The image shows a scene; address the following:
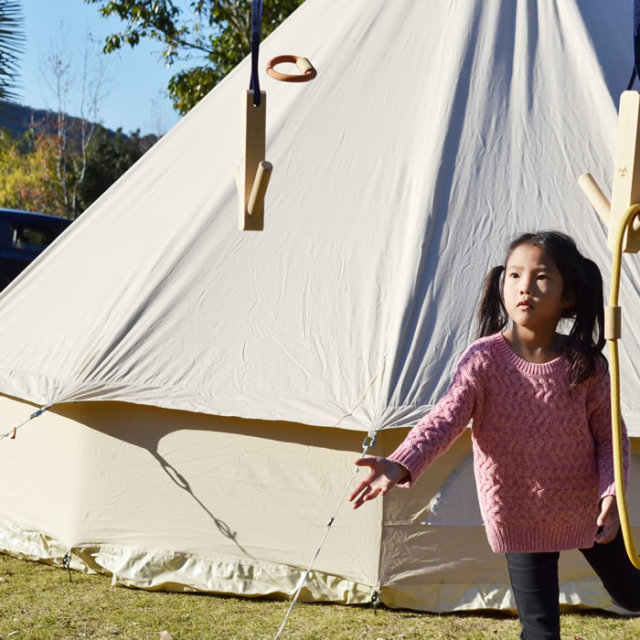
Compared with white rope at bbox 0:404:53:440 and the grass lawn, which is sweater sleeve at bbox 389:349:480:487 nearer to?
the grass lawn

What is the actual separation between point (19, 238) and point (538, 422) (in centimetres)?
777

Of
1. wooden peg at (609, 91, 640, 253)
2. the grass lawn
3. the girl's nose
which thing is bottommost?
the grass lawn

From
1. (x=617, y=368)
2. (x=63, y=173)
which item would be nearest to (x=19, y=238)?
(x=617, y=368)

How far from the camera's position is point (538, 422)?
2568 millimetres

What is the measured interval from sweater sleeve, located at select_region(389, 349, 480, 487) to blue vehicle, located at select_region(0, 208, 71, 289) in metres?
7.07

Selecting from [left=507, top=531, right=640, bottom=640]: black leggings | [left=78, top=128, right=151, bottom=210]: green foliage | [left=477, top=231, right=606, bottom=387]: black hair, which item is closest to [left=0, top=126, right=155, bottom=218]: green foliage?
[left=78, top=128, right=151, bottom=210]: green foliage

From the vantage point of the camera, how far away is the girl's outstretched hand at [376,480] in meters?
2.25

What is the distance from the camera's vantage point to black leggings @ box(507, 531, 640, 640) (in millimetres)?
2541

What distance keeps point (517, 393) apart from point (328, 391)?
1272 mm

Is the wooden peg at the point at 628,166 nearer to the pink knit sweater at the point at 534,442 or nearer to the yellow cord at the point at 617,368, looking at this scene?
the yellow cord at the point at 617,368

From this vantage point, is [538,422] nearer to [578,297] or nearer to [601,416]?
[601,416]

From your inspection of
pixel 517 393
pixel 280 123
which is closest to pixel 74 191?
pixel 280 123

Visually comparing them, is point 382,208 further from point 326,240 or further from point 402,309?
point 402,309

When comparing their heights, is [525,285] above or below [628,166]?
below
